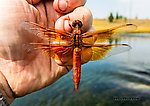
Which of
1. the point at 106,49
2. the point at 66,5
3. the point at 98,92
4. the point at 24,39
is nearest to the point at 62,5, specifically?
the point at 66,5

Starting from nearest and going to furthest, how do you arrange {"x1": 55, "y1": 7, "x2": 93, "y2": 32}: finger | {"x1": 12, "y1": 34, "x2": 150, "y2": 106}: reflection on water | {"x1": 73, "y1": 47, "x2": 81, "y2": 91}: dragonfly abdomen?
{"x1": 73, "y1": 47, "x2": 81, "y2": 91}: dragonfly abdomen < {"x1": 55, "y1": 7, "x2": 93, "y2": 32}: finger < {"x1": 12, "y1": 34, "x2": 150, "y2": 106}: reflection on water

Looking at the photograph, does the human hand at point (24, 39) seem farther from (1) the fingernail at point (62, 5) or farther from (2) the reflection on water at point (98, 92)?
(2) the reflection on water at point (98, 92)

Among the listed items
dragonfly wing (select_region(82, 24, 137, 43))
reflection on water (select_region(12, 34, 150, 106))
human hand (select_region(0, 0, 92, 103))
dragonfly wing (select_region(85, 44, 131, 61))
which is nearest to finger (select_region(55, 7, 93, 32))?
human hand (select_region(0, 0, 92, 103))

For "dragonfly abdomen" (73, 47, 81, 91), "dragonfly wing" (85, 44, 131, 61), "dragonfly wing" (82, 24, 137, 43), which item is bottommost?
"dragonfly abdomen" (73, 47, 81, 91)

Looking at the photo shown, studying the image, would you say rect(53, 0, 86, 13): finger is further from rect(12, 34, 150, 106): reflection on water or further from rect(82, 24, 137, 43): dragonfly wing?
rect(12, 34, 150, 106): reflection on water

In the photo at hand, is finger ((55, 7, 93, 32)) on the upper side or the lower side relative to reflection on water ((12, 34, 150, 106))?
upper

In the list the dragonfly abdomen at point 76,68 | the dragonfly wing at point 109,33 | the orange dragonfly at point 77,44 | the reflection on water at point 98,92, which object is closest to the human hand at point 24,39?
the orange dragonfly at point 77,44

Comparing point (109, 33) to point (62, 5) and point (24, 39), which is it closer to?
point (62, 5)

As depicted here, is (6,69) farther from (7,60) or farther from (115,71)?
(115,71)
